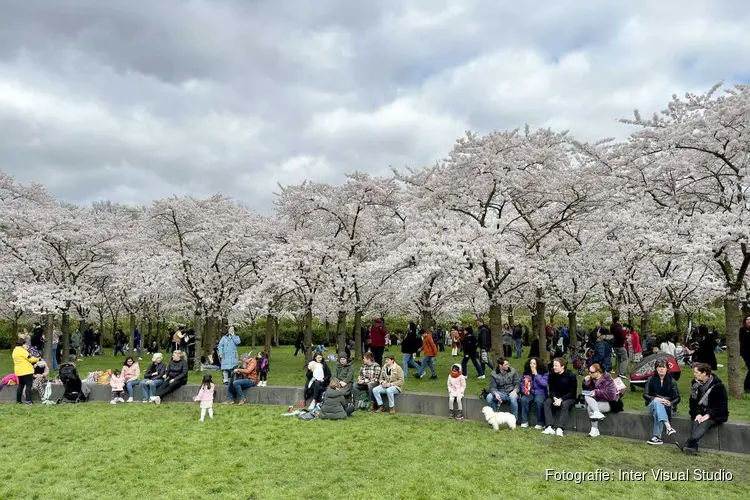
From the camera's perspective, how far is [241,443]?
9008mm

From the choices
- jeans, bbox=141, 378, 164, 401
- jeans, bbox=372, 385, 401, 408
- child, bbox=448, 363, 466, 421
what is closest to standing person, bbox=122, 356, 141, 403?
jeans, bbox=141, 378, 164, 401

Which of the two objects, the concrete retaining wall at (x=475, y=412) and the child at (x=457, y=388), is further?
the child at (x=457, y=388)

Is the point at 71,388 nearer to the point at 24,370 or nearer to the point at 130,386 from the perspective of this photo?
the point at 24,370

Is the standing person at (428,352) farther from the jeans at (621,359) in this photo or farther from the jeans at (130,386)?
the jeans at (130,386)

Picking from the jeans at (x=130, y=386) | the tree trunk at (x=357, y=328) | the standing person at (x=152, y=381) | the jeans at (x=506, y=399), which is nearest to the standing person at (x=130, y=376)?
the jeans at (x=130, y=386)

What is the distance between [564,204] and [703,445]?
9.96m

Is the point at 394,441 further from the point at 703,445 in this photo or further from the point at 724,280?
the point at 724,280

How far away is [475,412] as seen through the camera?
10648 millimetres

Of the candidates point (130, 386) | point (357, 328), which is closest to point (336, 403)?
point (130, 386)

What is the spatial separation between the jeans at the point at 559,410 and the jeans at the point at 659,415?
1329 mm

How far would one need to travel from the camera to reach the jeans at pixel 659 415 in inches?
331

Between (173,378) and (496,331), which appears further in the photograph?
(496,331)

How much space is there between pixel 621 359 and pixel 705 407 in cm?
689

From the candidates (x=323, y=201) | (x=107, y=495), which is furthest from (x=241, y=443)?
(x=323, y=201)
